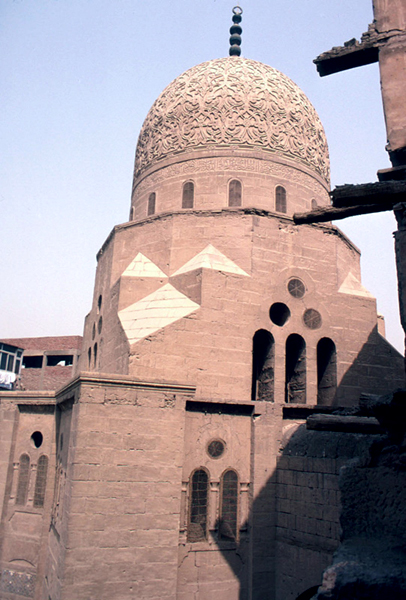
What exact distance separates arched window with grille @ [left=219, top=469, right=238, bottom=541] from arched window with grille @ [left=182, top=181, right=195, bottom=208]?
25.1 ft

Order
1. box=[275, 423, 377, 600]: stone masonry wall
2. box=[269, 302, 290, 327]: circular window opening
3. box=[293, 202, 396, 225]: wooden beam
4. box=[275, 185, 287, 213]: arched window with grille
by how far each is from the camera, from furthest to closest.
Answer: box=[275, 185, 287, 213]: arched window with grille → box=[269, 302, 290, 327]: circular window opening → box=[275, 423, 377, 600]: stone masonry wall → box=[293, 202, 396, 225]: wooden beam

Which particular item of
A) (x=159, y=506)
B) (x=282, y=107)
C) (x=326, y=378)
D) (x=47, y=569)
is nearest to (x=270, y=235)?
(x=326, y=378)

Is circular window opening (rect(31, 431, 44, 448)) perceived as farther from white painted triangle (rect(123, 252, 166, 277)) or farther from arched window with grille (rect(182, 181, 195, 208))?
arched window with grille (rect(182, 181, 195, 208))

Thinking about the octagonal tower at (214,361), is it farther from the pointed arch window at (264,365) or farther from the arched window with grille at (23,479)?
the arched window with grille at (23,479)

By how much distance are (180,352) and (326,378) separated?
3.94m

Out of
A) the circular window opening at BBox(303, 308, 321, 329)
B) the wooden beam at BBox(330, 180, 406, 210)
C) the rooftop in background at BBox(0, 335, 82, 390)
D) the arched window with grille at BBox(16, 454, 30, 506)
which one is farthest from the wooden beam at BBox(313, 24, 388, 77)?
the rooftop in background at BBox(0, 335, 82, 390)

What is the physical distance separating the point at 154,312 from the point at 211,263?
1.81 meters

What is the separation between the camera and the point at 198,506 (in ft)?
32.2

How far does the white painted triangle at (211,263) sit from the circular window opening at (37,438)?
540 centimetres

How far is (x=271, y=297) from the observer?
39.1ft

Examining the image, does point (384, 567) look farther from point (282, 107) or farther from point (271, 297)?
point (282, 107)

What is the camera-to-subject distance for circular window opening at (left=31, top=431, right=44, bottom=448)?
12.6 m

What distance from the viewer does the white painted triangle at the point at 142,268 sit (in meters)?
12.5

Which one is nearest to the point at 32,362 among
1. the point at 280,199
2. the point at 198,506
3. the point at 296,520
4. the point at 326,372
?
→ the point at 280,199
